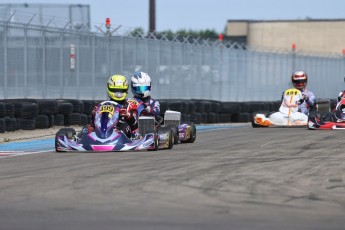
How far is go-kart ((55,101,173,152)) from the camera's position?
15172 mm

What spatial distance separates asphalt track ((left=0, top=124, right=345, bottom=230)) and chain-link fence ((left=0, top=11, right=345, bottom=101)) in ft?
26.0

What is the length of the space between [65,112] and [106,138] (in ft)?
24.6

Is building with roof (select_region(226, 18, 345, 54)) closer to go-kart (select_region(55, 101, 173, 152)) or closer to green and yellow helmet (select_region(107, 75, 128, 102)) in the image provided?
green and yellow helmet (select_region(107, 75, 128, 102))

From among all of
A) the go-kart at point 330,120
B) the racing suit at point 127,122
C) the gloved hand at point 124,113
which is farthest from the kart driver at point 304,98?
the gloved hand at point 124,113

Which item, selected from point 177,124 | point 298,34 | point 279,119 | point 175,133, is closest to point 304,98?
point 279,119

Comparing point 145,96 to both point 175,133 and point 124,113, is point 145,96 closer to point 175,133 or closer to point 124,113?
point 175,133

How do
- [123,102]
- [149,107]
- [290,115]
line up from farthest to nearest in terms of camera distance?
[290,115] < [149,107] < [123,102]

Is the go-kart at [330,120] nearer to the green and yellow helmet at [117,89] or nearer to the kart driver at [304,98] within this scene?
the kart driver at [304,98]

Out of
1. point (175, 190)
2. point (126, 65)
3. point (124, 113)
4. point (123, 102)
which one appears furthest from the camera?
point (126, 65)

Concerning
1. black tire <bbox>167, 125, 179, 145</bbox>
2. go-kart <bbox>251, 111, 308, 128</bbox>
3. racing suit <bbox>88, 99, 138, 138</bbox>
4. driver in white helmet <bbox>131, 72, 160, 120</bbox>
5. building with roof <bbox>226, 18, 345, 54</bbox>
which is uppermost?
building with roof <bbox>226, 18, 345, 54</bbox>

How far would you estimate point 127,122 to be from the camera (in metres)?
16.1

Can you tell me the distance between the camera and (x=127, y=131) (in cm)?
1580

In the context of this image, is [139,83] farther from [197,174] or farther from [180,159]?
[197,174]

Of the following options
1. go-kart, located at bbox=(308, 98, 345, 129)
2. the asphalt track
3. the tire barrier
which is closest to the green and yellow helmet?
the asphalt track
